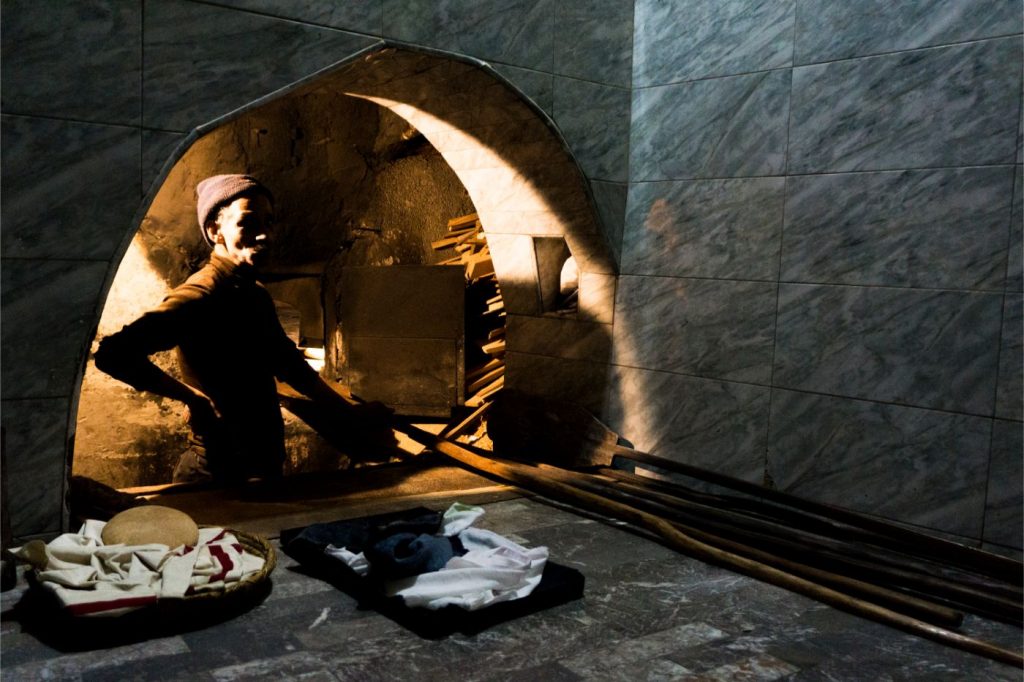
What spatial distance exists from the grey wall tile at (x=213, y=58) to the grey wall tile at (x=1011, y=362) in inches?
147

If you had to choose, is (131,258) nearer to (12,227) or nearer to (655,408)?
(12,227)

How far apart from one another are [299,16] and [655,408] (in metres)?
3.34

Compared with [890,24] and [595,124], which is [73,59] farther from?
[890,24]

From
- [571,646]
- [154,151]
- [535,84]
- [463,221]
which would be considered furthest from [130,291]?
[571,646]

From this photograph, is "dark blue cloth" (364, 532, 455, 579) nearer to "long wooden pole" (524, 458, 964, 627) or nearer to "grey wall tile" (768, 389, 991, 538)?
"long wooden pole" (524, 458, 964, 627)

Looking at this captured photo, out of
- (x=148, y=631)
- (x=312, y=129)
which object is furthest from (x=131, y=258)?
(x=148, y=631)

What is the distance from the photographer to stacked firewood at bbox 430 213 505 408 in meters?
8.80

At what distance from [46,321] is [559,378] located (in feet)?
12.1

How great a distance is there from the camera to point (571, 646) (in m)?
3.44

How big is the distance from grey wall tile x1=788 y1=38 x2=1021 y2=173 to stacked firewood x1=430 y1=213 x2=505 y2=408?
12.8ft

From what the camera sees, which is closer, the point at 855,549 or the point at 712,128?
the point at 855,549

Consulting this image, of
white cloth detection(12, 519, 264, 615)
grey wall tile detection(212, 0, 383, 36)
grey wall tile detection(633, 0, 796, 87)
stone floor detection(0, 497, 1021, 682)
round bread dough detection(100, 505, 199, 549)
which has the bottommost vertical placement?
stone floor detection(0, 497, 1021, 682)

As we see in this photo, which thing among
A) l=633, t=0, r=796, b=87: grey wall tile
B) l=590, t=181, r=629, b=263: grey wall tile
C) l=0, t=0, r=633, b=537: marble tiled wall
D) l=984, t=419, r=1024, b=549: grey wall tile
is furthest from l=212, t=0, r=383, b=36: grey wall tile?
l=984, t=419, r=1024, b=549: grey wall tile

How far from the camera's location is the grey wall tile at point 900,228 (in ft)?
15.3
